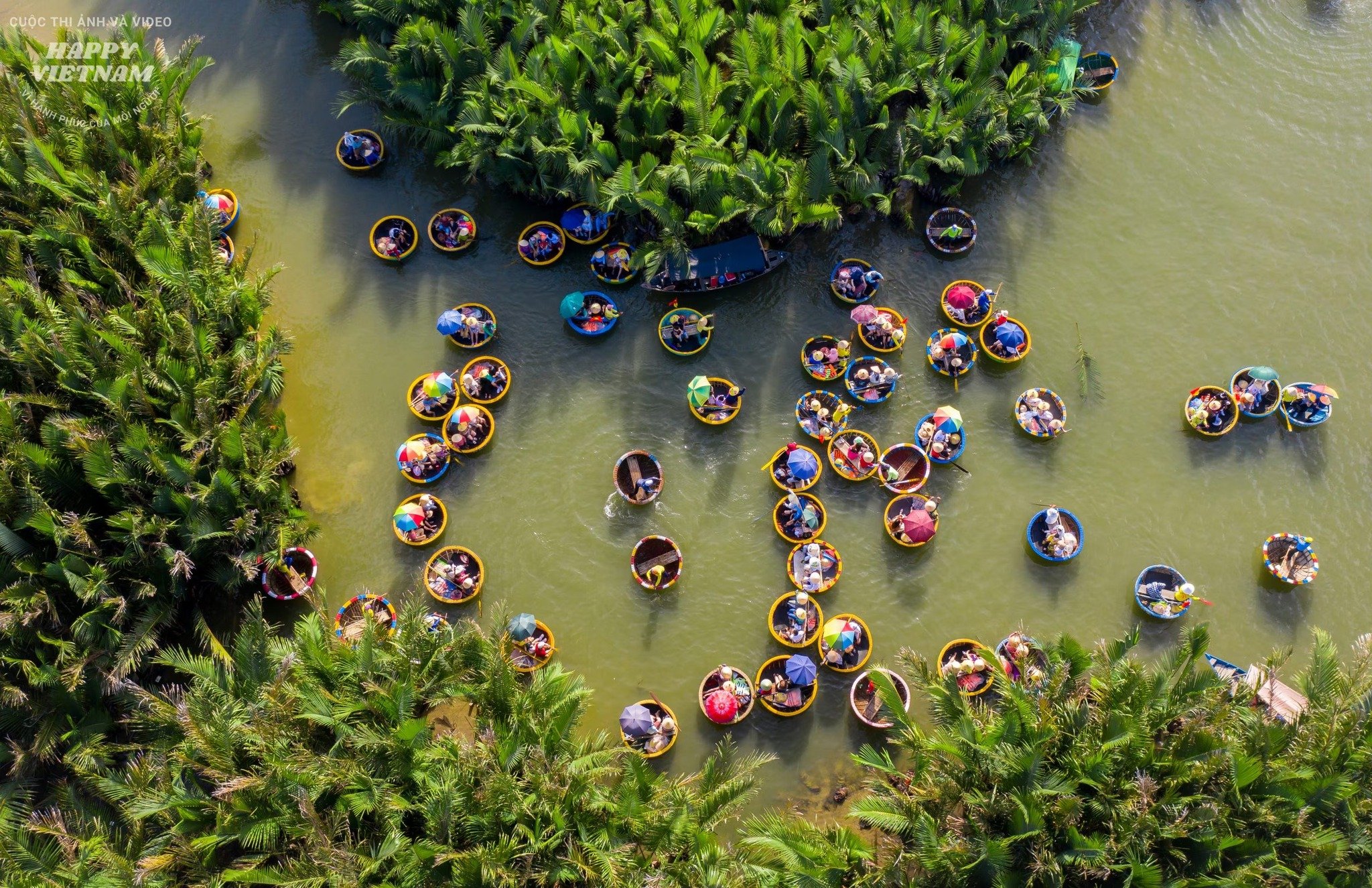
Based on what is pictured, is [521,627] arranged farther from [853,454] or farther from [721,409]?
[853,454]

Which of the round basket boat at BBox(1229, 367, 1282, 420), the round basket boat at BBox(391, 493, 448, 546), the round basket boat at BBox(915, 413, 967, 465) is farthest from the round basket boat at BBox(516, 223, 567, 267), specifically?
the round basket boat at BBox(1229, 367, 1282, 420)

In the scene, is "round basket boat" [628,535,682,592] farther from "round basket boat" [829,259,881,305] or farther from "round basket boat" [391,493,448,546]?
"round basket boat" [829,259,881,305]

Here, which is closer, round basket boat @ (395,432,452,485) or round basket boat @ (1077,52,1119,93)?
round basket boat @ (395,432,452,485)

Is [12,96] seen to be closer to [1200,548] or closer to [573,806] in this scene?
[573,806]

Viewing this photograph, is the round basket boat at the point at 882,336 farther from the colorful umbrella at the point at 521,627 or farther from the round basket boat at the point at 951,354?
the colorful umbrella at the point at 521,627

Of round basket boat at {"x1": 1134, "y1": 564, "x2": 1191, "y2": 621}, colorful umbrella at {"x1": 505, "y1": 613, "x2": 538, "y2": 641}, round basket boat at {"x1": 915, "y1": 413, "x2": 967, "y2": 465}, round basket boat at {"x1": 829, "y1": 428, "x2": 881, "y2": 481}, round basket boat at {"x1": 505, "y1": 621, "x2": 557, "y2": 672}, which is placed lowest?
round basket boat at {"x1": 505, "y1": 621, "x2": 557, "y2": 672}

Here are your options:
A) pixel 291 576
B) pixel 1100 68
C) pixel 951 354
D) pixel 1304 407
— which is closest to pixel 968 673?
pixel 951 354

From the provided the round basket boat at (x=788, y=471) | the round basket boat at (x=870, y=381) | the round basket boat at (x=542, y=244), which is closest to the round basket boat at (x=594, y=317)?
the round basket boat at (x=542, y=244)
